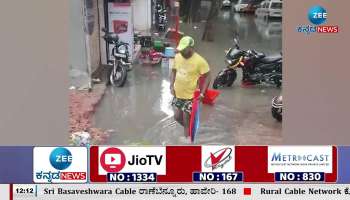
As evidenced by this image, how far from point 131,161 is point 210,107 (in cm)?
58

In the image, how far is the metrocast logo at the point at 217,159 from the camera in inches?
121

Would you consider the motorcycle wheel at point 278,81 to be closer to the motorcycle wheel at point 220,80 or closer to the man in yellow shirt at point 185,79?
the motorcycle wheel at point 220,80

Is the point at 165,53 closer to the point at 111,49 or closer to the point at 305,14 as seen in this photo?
the point at 111,49

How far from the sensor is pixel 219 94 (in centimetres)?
318

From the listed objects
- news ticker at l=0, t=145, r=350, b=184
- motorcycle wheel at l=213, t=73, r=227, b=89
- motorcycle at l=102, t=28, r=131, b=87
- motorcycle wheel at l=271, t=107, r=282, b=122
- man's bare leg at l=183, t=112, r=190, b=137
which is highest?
motorcycle at l=102, t=28, r=131, b=87

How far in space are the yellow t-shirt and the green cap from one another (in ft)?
0.16

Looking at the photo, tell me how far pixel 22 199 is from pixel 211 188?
115 cm

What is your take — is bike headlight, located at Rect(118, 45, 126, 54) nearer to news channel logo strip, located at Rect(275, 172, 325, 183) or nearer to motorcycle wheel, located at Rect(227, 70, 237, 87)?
motorcycle wheel, located at Rect(227, 70, 237, 87)

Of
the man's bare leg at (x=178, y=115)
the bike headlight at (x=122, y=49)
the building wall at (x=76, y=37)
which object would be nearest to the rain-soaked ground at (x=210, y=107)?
the man's bare leg at (x=178, y=115)

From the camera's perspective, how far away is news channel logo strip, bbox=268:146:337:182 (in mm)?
3057

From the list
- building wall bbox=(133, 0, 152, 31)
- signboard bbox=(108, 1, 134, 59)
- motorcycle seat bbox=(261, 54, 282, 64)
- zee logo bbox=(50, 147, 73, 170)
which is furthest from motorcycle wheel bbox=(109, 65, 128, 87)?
motorcycle seat bbox=(261, 54, 282, 64)

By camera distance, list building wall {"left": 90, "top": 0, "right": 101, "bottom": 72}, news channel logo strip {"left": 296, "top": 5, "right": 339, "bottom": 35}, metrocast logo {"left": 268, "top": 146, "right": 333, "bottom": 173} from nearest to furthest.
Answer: news channel logo strip {"left": 296, "top": 5, "right": 339, "bottom": 35} < metrocast logo {"left": 268, "top": 146, "right": 333, "bottom": 173} < building wall {"left": 90, "top": 0, "right": 101, "bottom": 72}

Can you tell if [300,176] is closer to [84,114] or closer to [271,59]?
[271,59]

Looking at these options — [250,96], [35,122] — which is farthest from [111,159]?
→ [250,96]
